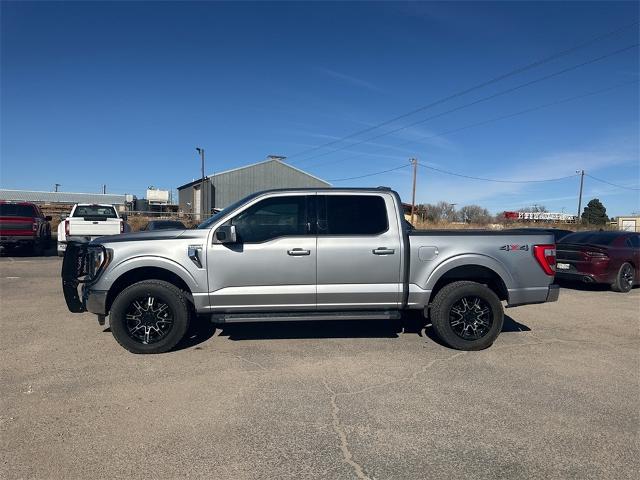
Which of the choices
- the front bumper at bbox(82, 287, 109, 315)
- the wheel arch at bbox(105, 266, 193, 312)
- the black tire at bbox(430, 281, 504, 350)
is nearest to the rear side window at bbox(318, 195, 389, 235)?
the black tire at bbox(430, 281, 504, 350)

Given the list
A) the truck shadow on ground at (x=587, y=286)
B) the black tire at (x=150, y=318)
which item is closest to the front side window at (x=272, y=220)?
the black tire at (x=150, y=318)

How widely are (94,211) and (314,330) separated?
41.4 ft

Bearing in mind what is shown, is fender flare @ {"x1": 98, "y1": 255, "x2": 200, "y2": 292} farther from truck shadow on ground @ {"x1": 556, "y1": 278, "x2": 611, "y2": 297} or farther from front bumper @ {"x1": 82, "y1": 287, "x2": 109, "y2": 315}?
truck shadow on ground @ {"x1": 556, "y1": 278, "x2": 611, "y2": 297}

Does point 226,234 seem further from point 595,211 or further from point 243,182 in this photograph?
point 595,211

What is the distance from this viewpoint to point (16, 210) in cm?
1641

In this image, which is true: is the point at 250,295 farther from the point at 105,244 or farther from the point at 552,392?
the point at 552,392

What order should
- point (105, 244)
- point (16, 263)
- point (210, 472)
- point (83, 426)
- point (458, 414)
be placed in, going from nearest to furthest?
1. point (210, 472)
2. point (83, 426)
3. point (458, 414)
4. point (105, 244)
5. point (16, 263)

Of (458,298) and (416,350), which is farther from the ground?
(458,298)

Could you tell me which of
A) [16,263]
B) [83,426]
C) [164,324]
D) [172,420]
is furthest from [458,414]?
[16,263]

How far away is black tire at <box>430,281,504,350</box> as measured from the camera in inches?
219

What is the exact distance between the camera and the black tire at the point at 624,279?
10461 millimetres

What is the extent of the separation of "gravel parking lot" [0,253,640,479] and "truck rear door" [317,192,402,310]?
0.65 m

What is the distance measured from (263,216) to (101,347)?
2.58m

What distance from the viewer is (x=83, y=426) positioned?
359cm
